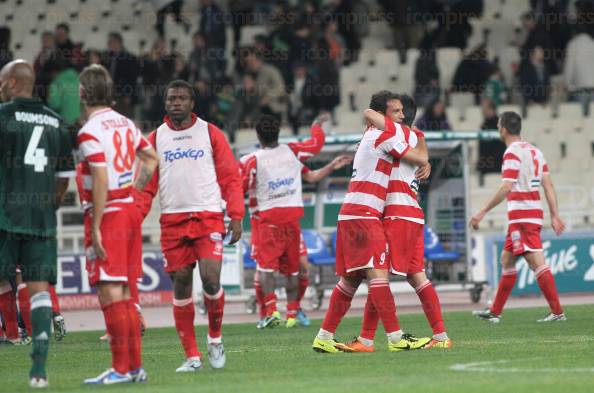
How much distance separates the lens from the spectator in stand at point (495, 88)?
26.5m

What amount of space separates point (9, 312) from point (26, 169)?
5.26 meters

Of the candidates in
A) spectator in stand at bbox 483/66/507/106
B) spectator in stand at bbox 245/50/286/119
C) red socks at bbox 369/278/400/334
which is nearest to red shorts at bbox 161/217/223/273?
red socks at bbox 369/278/400/334

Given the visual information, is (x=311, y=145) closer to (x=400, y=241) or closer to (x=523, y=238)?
(x=523, y=238)

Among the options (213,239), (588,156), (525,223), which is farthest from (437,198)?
(213,239)

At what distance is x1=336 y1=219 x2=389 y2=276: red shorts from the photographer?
38.7 feet

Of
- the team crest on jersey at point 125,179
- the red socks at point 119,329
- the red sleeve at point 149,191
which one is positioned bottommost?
the red socks at point 119,329

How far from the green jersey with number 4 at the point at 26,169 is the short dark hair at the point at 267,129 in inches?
275

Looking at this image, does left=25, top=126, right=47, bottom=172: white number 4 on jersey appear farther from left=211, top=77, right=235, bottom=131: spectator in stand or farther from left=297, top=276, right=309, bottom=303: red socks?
left=211, top=77, right=235, bottom=131: spectator in stand

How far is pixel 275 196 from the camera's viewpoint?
16.6 metres

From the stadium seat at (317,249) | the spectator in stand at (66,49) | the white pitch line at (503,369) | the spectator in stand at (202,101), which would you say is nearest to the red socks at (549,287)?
the stadium seat at (317,249)

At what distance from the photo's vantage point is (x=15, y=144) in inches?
371

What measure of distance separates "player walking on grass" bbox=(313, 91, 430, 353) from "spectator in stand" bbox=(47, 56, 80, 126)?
12.2 metres

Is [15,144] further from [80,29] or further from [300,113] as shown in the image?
[80,29]

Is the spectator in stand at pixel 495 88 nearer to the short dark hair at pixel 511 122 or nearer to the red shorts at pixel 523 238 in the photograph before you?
the red shorts at pixel 523 238
